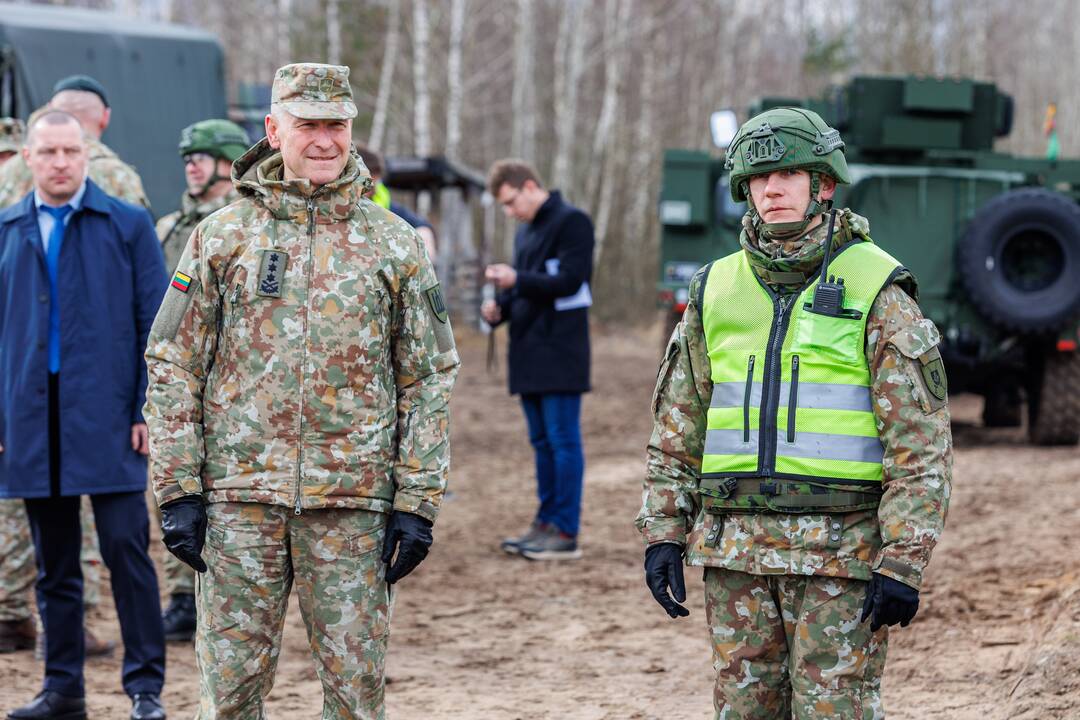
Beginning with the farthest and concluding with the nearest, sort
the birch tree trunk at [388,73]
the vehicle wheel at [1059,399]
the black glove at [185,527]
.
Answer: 1. the birch tree trunk at [388,73]
2. the vehicle wheel at [1059,399]
3. the black glove at [185,527]

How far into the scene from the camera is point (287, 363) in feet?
11.5

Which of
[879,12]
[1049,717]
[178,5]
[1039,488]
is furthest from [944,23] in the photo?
[1049,717]

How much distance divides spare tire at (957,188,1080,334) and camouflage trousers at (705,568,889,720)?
7.66 metres

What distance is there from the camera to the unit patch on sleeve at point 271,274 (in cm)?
352

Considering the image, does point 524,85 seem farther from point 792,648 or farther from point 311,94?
point 792,648

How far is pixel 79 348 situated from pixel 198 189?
4.81 feet

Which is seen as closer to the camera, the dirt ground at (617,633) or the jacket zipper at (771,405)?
the jacket zipper at (771,405)

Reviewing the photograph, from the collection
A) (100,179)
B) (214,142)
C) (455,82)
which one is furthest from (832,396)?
(455,82)

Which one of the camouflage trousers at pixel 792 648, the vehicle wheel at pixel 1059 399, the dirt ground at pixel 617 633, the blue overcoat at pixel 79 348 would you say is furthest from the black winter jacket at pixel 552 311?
the vehicle wheel at pixel 1059 399

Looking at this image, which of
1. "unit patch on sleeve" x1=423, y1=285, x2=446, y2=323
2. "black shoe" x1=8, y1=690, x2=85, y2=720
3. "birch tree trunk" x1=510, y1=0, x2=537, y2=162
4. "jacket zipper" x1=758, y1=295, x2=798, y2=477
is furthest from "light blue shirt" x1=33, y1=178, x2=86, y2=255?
"birch tree trunk" x1=510, y1=0, x2=537, y2=162

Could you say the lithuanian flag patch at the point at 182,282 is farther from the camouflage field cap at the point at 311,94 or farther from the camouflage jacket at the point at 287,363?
the camouflage field cap at the point at 311,94

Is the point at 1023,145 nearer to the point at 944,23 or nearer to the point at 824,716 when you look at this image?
the point at 944,23

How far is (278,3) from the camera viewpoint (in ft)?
90.4

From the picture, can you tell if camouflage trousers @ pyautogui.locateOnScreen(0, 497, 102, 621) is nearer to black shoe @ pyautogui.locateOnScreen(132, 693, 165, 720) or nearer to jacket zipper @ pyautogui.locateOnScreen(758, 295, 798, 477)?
black shoe @ pyautogui.locateOnScreen(132, 693, 165, 720)
